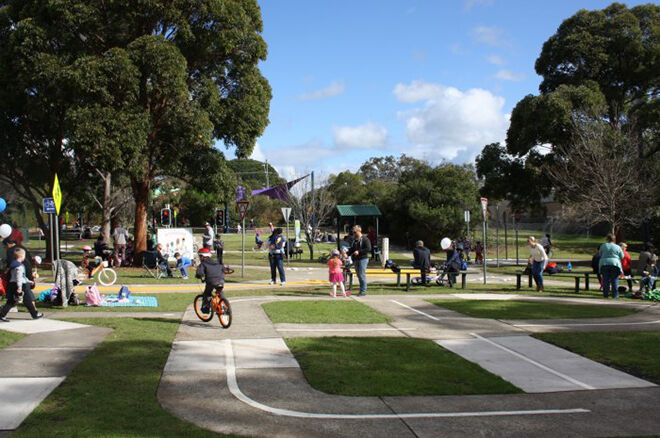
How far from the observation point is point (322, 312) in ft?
40.2

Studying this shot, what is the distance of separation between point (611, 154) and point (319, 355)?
917 inches

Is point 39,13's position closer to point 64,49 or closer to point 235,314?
point 64,49

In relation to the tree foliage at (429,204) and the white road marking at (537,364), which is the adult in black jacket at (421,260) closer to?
the white road marking at (537,364)

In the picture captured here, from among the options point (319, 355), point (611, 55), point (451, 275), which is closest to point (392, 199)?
point (611, 55)

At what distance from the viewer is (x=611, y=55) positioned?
29.3 meters

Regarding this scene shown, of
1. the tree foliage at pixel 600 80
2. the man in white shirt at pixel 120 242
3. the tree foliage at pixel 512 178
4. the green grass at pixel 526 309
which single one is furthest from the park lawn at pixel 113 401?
the tree foliage at pixel 512 178

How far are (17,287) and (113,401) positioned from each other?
5762 millimetres

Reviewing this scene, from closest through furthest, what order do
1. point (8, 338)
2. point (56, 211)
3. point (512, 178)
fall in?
point (8, 338), point (56, 211), point (512, 178)

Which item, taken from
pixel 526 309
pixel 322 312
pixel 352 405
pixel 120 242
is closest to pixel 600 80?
pixel 526 309

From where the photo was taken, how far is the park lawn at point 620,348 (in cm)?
795

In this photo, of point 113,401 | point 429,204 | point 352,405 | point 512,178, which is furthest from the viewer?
point 429,204

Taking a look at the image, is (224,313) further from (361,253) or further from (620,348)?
(620,348)

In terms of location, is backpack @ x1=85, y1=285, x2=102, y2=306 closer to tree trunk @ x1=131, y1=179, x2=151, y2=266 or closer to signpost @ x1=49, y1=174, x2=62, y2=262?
signpost @ x1=49, y1=174, x2=62, y2=262

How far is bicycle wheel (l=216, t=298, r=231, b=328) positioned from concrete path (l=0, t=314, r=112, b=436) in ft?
6.40
